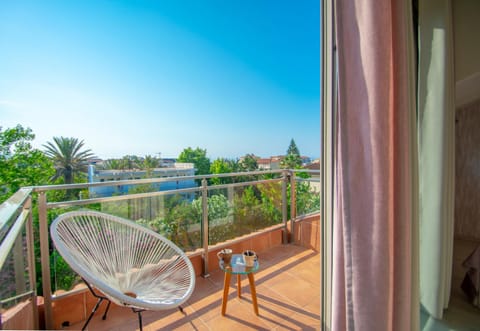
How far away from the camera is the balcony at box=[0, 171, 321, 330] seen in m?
1.34

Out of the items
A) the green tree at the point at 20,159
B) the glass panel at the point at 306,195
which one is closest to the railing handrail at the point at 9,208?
the glass panel at the point at 306,195

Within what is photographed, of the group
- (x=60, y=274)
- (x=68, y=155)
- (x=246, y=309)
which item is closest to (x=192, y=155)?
(x=68, y=155)

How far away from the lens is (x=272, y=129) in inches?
408

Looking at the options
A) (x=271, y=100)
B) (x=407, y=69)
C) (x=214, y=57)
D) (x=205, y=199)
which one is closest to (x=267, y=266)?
(x=205, y=199)

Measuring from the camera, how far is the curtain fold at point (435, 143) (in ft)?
4.56

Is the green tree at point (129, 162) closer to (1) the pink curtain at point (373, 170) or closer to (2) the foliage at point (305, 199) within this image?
(2) the foliage at point (305, 199)

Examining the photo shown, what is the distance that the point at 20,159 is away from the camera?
4578 mm

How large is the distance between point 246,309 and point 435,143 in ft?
6.18

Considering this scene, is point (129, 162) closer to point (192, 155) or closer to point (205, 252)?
point (192, 155)

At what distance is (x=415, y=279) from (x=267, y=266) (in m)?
1.84

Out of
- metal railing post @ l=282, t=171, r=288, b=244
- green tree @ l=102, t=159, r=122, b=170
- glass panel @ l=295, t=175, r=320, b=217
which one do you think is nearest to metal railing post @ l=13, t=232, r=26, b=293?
metal railing post @ l=282, t=171, r=288, b=244

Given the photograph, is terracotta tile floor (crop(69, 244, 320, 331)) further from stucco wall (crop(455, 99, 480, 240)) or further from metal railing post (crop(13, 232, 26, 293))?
stucco wall (crop(455, 99, 480, 240))

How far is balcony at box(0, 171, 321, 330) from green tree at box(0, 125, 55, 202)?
351 cm

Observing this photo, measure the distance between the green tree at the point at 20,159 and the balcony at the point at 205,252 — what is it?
351 centimetres
